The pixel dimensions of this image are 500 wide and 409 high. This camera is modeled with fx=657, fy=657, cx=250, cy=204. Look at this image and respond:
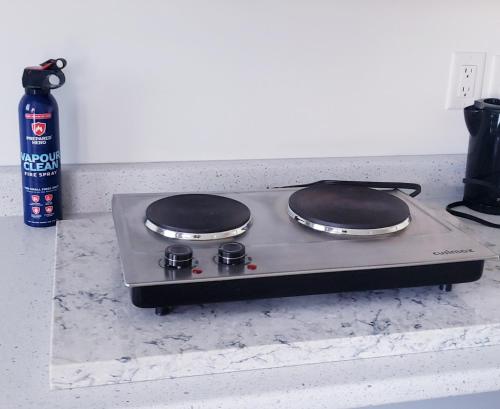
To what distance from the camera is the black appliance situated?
1341mm

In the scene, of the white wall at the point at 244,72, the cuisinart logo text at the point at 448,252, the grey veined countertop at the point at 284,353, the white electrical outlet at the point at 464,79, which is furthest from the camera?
the white electrical outlet at the point at 464,79

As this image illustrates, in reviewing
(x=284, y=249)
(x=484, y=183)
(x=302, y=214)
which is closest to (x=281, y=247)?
(x=284, y=249)

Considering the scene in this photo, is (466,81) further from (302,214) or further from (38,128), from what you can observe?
(38,128)

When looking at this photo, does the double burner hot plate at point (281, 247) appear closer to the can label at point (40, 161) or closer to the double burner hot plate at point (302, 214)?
the double burner hot plate at point (302, 214)

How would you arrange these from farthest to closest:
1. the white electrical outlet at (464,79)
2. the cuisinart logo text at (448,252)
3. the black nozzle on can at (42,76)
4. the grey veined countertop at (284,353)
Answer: the white electrical outlet at (464,79) → the black nozzle on can at (42,76) → the cuisinart logo text at (448,252) → the grey veined countertop at (284,353)

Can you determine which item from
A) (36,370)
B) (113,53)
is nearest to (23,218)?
(113,53)

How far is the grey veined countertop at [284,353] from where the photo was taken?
2.57 feet

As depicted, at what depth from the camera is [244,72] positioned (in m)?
1.34

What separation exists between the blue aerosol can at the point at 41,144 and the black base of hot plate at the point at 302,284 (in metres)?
0.44

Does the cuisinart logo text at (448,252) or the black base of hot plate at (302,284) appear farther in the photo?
the cuisinart logo text at (448,252)

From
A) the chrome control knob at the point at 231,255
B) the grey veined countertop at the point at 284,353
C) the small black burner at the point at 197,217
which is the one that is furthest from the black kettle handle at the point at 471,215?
the chrome control knob at the point at 231,255

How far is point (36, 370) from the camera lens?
81 centimetres

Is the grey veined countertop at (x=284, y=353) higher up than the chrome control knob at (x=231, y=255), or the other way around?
the chrome control knob at (x=231, y=255)

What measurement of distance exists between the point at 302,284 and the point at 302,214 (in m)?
0.19
